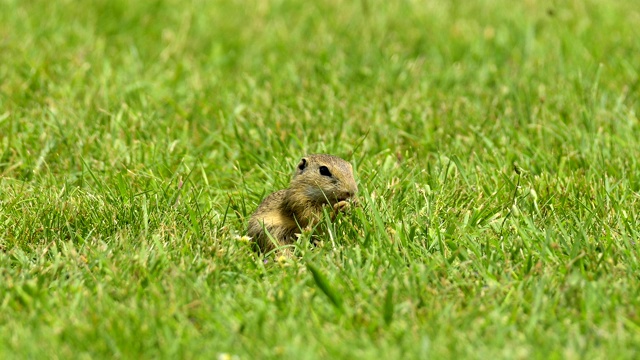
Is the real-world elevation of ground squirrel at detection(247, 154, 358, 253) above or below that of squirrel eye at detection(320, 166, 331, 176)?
below

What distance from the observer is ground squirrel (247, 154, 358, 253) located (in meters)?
4.89

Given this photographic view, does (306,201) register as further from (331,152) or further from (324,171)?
(331,152)

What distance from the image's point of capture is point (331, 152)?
19.8ft

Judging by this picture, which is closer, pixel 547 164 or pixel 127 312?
pixel 127 312

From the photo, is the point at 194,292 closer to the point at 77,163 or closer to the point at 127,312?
the point at 127,312

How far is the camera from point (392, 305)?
12.8 ft

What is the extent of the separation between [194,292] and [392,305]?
2.56ft

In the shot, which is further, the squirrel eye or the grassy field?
the squirrel eye

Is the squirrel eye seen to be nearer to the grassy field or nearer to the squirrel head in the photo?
the squirrel head

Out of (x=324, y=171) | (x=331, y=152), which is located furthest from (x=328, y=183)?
(x=331, y=152)

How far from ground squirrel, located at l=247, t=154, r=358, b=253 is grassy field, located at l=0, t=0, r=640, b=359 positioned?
0.12 m

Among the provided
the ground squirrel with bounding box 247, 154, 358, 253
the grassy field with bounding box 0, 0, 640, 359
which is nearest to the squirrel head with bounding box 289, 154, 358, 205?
the ground squirrel with bounding box 247, 154, 358, 253

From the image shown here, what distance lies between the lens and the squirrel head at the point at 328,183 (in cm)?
492

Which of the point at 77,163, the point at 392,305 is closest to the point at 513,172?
the point at 392,305
